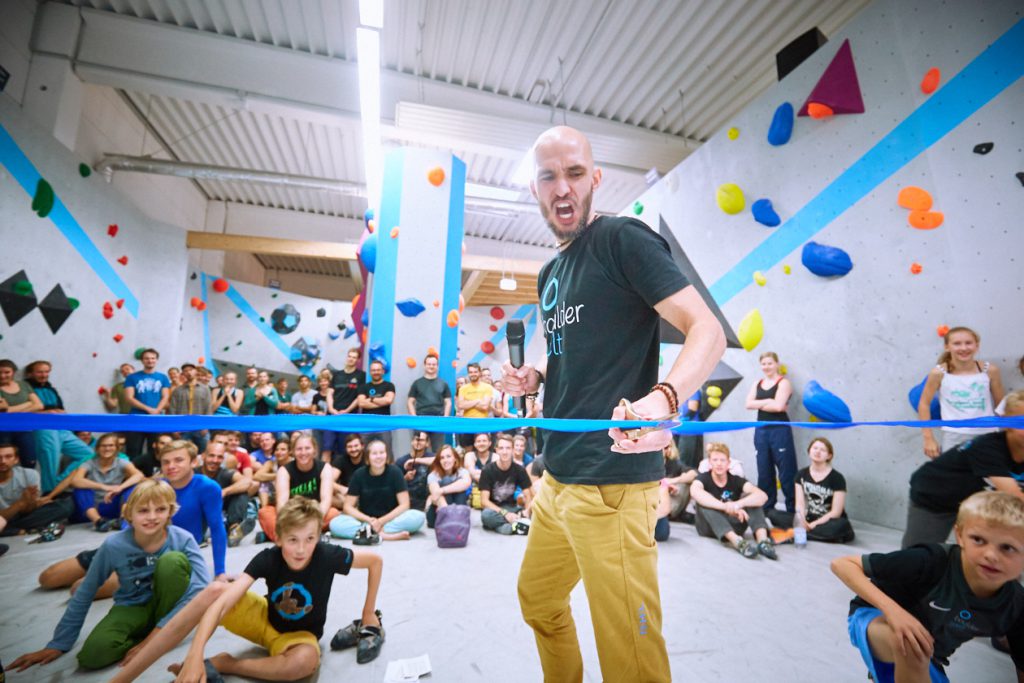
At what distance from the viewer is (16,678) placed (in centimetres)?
174

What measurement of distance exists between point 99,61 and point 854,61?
8233 mm

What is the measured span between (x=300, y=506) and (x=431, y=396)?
127 inches

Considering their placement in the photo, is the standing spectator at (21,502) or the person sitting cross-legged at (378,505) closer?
the standing spectator at (21,502)

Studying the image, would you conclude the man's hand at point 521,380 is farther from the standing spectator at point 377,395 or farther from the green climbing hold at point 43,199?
the green climbing hold at point 43,199

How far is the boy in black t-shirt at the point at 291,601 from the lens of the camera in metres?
1.80

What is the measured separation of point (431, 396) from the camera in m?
5.20

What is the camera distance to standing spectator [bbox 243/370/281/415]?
287 inches

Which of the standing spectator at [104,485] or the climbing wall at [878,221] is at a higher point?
the climbing wall at [878,221]

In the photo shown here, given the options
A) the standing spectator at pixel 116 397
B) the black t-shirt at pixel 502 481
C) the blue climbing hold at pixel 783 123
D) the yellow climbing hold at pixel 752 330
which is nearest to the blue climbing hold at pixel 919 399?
the yellow climbing hold at pixel 752 330

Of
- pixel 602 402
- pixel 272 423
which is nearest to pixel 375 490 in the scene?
pixel 272 423

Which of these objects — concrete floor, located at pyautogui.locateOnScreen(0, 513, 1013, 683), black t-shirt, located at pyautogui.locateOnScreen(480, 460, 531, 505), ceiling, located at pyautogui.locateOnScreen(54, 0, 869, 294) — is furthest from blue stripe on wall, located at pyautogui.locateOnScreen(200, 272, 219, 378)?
black t-shirt, located at pyautogui.locateOnScreen(480, 460, 531, 505)

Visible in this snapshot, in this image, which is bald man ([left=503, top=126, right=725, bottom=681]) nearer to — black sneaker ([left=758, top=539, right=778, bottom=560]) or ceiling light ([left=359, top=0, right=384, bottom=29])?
black sneaker ([left=758, top=539, right=778, bottom=560])

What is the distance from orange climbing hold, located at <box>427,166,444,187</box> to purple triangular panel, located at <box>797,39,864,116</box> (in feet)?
13.2

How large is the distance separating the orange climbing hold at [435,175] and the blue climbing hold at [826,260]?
13.4ft
